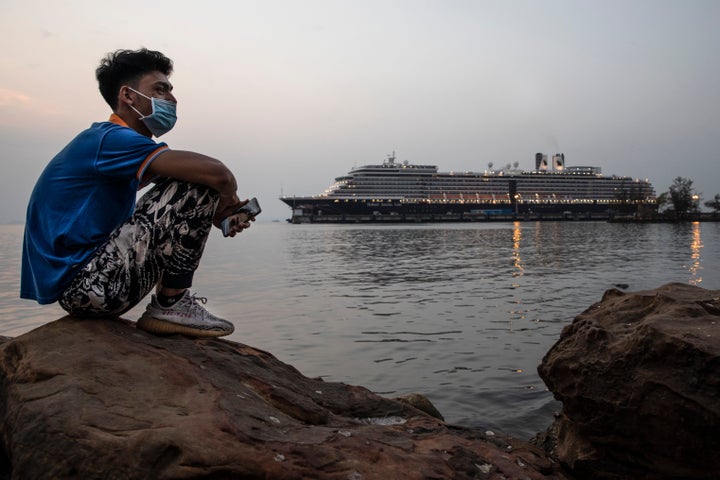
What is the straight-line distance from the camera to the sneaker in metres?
2.45

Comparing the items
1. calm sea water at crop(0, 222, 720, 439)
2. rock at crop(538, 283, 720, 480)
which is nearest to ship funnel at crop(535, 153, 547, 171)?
calm sea water at crop(0, 222, 720, 439)

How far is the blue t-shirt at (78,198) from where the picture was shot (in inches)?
83.3

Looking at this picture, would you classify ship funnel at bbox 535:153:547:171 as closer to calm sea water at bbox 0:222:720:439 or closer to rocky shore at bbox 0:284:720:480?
calm sea water at bbox 0:222:720:439

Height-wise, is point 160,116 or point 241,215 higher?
point 160,116

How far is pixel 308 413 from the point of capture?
2.31 m

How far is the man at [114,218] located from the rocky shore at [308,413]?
19cm

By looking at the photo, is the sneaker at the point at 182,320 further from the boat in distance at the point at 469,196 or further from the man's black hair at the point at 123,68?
the boat in distance at the point at 469,196

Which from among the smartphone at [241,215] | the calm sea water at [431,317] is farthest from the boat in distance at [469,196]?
the smartphone at [241,215]

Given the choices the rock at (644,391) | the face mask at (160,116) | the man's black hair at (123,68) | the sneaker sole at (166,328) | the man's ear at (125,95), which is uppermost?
the man's black hair at (123,68)

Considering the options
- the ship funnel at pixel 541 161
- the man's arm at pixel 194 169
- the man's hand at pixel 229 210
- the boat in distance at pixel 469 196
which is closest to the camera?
the man's arm at pixel 194 169

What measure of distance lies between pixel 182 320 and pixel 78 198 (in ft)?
2.30

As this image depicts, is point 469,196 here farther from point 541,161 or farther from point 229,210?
point 229,210

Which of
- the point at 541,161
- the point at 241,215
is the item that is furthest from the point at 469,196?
the point at 241,215

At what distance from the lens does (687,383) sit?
2.17 metres
